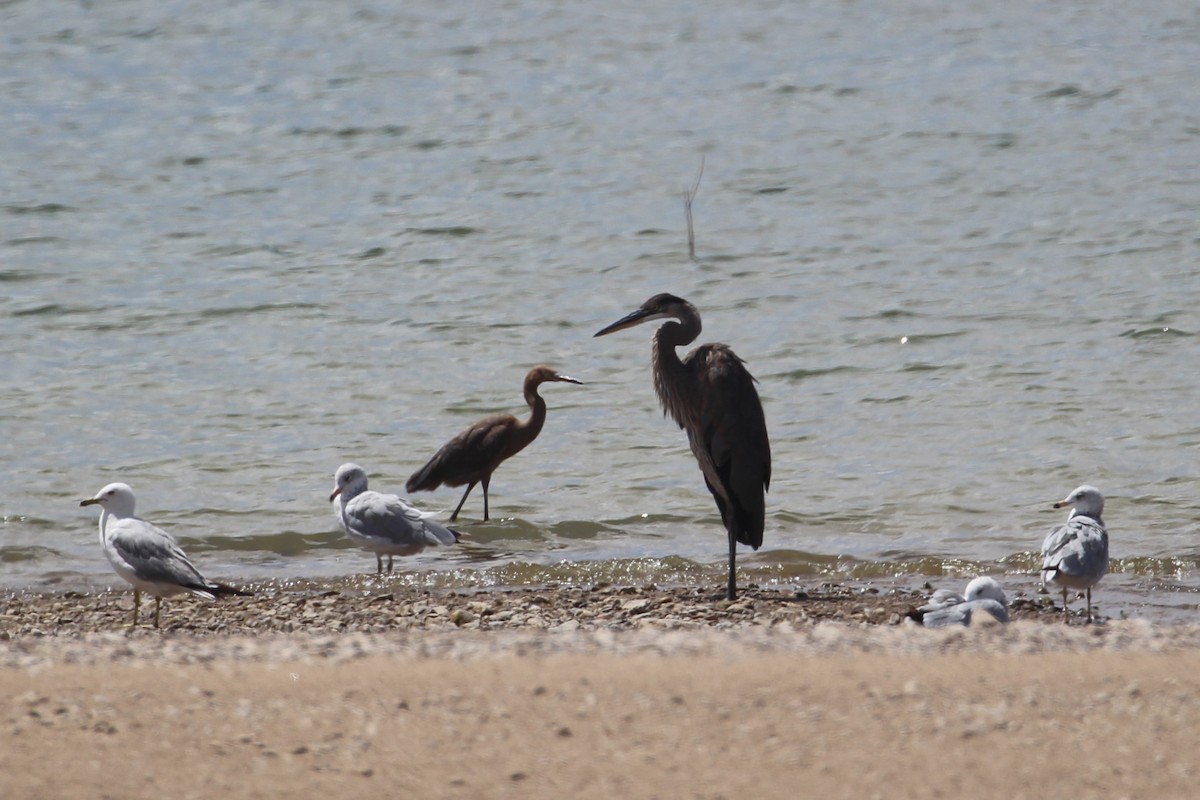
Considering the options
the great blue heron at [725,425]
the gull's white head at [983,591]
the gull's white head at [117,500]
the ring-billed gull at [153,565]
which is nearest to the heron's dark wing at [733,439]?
the great blue heron at [725,425]

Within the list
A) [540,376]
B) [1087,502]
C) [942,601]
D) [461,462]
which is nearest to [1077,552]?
[942,601]

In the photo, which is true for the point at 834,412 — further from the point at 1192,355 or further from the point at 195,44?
the point at 195,44

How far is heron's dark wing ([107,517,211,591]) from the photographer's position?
8.71 m

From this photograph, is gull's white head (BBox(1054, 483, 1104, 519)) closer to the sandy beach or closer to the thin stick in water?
the sandy beach

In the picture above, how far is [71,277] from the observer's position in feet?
67.1

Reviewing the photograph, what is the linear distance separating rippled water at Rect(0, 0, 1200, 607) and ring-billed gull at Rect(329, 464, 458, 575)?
0.55m

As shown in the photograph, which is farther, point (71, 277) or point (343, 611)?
point (71, 277)

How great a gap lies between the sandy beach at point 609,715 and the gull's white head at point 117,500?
2.02m

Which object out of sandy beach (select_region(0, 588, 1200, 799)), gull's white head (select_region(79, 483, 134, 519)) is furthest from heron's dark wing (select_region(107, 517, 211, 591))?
sandy beach (select_region(0, 588, 1200, 799))

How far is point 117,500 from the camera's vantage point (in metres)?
9.48

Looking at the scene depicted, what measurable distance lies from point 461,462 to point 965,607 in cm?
497

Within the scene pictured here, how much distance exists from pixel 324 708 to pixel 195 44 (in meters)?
29.1

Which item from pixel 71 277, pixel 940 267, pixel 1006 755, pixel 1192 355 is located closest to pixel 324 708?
pixel 1006 755

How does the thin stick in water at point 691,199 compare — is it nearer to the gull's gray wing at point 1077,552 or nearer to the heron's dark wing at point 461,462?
the heron's dark wing at point 461,462
